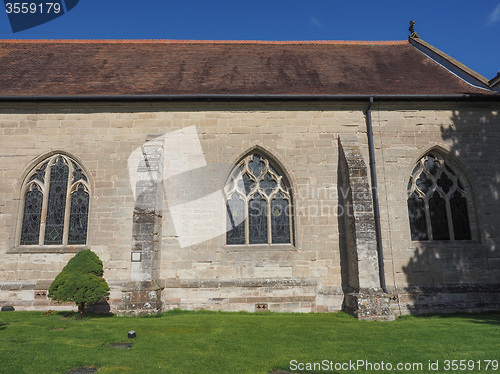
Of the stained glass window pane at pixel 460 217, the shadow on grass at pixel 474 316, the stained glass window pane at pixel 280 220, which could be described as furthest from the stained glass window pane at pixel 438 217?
the stained glass window pane at pixel 280 220

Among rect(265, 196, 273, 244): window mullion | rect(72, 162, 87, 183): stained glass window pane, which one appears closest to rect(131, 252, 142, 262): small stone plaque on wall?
rect(72, 162, 87, 183): stained glass window pane

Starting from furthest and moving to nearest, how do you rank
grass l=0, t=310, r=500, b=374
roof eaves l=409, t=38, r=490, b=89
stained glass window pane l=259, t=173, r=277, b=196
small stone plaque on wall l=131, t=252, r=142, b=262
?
roof eaves l=409, t=38, r=490, b=89
stained glass window pane l=259, t=173, r=277, b=196
small stone plaque on wall l=131, t=252, r=142, b=262
grass l=0, t=310, r=500, b=374

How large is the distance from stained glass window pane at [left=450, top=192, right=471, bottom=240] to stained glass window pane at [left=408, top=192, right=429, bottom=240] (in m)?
0.86

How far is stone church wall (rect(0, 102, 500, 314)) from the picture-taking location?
9.55 metres

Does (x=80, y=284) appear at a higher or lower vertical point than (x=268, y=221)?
lower

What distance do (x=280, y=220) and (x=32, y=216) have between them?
6.80 metres

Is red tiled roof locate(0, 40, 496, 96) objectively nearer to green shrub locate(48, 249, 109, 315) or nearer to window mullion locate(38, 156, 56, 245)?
window mullion locate(38, 156, 56, 245)

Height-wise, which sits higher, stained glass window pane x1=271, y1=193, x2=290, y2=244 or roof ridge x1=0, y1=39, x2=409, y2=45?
roof ridge x1=0, y1=39, x2=409, y2=45

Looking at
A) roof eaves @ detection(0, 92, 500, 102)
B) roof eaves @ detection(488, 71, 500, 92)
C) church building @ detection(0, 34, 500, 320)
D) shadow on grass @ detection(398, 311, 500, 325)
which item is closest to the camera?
shadow on grass @ detection(398, 311, 500, 325)

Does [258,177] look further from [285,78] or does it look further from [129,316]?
[129,316]

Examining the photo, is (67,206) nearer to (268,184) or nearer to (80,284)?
(80,284)

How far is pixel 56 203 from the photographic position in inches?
395

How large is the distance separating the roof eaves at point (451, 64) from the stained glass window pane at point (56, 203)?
12869mm

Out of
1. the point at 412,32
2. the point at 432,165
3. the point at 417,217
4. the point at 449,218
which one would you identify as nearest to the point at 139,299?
the point at 417,217
